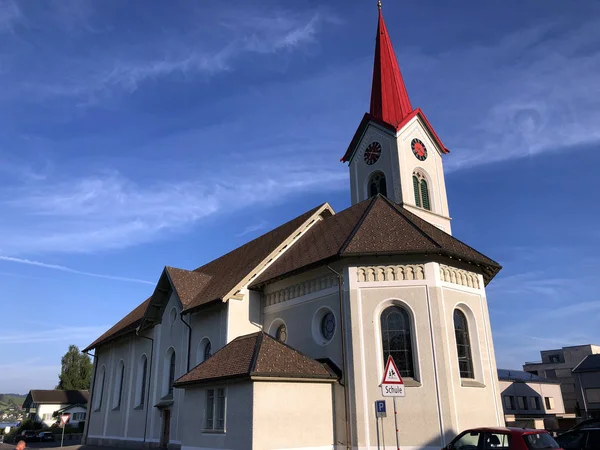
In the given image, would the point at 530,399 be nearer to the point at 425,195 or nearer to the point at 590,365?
the point at 590,365

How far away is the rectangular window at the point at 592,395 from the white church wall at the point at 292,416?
48.6 meters

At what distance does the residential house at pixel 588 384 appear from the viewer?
53.2 m

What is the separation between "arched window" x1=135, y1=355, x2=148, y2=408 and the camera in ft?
93.8

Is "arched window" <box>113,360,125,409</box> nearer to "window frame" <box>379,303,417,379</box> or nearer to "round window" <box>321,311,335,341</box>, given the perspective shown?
"round window" <box>321,311,335,341</box>

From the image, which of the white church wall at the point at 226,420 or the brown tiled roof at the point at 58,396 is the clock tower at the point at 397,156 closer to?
the white church wall at the point at 226,420

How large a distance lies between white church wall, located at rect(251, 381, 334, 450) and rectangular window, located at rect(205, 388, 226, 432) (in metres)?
1.94

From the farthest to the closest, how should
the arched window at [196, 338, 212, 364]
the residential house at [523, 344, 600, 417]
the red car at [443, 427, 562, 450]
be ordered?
1. the residential house at [523, 344, 600, 417]
2. the arched window at [196, 338, 212, 364]
3. the red car at [443, 427, 562, 450]

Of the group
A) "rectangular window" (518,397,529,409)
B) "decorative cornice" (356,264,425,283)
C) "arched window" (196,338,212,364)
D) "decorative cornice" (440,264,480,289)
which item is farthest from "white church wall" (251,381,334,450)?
"rectangular window" (518,397,529,409)

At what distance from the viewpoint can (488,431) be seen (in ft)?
38.2

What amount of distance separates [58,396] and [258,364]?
2706 inches

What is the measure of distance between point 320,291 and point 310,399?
425cm

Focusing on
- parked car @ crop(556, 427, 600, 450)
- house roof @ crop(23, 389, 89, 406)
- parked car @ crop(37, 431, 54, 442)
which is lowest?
parked car @ crop(37, 431, 54, 442)

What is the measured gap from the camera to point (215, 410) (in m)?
17.8

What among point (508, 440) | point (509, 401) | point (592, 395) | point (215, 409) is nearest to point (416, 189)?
point (215, 409)
